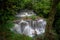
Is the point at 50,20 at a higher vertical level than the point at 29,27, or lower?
higher

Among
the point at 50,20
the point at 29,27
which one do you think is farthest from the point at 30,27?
the point at 50,20

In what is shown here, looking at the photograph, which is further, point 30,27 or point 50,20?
point 30,27

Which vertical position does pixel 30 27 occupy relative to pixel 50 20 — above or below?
below

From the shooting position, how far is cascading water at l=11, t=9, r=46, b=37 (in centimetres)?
992

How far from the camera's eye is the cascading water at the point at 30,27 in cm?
992

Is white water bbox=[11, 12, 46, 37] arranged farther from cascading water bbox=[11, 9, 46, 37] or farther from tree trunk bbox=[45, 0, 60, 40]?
tree trunk bbox=[45, 0, 60, 40]

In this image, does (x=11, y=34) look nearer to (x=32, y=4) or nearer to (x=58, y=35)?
(x=58, y=35)

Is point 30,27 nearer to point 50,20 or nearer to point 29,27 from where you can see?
point 29,27

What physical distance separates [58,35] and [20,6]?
10.9 feet

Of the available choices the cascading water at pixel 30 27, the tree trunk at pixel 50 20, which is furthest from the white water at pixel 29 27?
the tree trunk at pixel 50 20

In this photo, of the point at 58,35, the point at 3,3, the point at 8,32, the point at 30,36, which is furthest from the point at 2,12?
the point at 58,35

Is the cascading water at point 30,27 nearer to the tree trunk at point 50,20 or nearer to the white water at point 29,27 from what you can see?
the white water at point 29,27

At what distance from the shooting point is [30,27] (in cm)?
1030

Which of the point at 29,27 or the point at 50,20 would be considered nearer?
the point at 50,20
